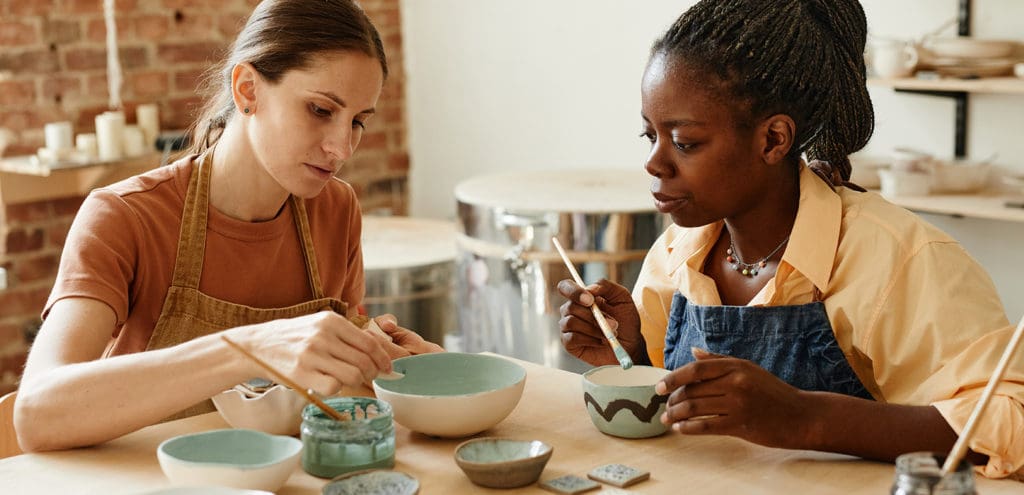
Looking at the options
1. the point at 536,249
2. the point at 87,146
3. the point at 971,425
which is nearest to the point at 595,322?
the point at 971,425

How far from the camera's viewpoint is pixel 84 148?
355 centimetres

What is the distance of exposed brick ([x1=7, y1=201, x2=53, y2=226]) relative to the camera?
11.8ft

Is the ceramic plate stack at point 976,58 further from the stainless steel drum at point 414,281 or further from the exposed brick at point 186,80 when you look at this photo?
the exposed brick at point 186,80

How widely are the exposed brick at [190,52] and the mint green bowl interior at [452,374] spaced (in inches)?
102

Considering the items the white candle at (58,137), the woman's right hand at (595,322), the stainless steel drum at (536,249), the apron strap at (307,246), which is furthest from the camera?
the white candle at (58,137)

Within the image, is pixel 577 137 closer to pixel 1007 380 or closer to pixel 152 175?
pixel 152 175

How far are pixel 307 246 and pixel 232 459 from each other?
2.00ft

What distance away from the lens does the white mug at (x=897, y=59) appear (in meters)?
3.10

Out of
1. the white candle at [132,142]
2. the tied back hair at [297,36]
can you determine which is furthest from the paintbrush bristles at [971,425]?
the white candle at [132,142]

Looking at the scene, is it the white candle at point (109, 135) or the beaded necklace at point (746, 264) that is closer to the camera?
the beaded necklace at point (746, 264)

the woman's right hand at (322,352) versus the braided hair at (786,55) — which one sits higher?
the braided hair at (786,55)

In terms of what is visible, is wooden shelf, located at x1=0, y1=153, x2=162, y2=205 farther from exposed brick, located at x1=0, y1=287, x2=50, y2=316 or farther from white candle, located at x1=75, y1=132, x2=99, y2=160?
exposed brick, located at x1=0, y1=287, x2=50, y2=316

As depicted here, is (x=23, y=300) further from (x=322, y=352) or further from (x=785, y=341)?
(x=785, y=341)

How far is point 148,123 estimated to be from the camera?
3795 mm
